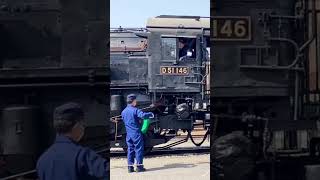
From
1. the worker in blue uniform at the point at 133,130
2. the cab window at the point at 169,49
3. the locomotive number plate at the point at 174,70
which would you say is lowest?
the worker in blue uniform at the point at 133,130

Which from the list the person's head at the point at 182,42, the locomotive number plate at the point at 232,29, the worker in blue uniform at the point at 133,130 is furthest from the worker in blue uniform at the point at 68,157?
the person's head at the point at 182,42

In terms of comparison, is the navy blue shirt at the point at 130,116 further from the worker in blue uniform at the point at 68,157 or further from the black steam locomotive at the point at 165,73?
the black steam locomotive at the point at 165,73

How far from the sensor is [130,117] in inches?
132

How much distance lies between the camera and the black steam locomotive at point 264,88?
1.78m

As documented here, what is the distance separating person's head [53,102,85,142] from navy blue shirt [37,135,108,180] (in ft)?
0.09

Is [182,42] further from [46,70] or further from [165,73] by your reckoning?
[46,70]

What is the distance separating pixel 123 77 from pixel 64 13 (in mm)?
6020

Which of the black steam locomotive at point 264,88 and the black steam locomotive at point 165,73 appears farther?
the black steam locomotive at point 165,73

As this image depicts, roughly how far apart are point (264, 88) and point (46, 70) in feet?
2.97

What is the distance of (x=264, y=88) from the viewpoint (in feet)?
5.92

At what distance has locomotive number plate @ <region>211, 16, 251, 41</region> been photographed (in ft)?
5.82

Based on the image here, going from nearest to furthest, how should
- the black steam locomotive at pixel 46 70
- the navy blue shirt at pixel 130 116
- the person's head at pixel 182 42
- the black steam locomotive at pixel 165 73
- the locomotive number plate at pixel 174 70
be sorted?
the black steam locomotive at pixel 46 70 < the navy blue shirt at pixel 130 116 < the black steam locomotive at pixel 165 73 < the person's head at pixel 182 42 < the locomotive number plate at pixel 174 70

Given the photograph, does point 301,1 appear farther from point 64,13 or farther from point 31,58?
point 31,58

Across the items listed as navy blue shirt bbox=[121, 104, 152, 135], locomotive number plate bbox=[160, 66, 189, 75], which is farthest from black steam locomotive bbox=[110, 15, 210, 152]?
navy blue shirt bbox=[121, 104, 152, 135]
